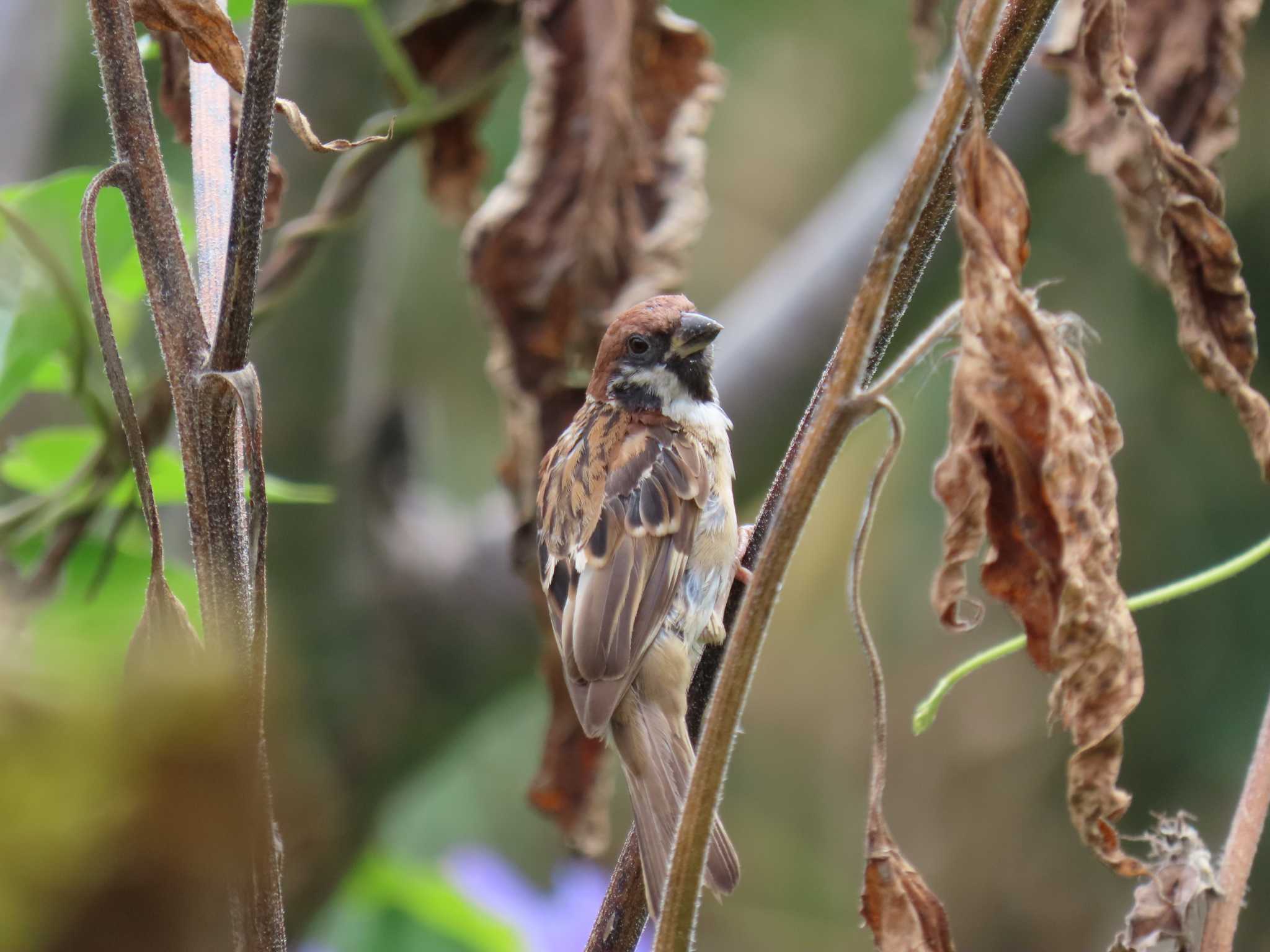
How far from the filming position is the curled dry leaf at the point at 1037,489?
94cm

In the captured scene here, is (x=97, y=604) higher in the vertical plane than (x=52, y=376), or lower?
lower

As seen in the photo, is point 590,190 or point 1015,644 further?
point 590,190

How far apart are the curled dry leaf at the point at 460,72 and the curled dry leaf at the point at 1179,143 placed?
1.14 m

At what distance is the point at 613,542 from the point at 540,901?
5.12 feet

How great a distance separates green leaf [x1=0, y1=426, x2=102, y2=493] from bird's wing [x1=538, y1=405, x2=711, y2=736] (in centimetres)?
76

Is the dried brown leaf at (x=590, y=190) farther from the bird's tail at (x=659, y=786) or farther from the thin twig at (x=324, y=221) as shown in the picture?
the bird's tail at (x=659, y=786)

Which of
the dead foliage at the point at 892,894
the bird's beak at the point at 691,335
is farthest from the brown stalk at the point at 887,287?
the bird's beak at the point at 691,335

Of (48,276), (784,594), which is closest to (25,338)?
(48,276)

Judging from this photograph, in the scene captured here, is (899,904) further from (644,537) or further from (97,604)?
(644,537)

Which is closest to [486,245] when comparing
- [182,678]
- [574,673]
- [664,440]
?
[664,440]

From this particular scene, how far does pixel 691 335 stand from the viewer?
2.55 m

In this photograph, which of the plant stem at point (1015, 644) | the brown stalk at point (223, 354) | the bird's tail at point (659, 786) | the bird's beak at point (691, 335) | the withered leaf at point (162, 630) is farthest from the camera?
the bird's beak at point (691, 335)

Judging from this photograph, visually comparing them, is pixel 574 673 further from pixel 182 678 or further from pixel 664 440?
pixel 182 678

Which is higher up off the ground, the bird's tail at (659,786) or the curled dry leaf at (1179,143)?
the curled dry leaf at (1179,143)
